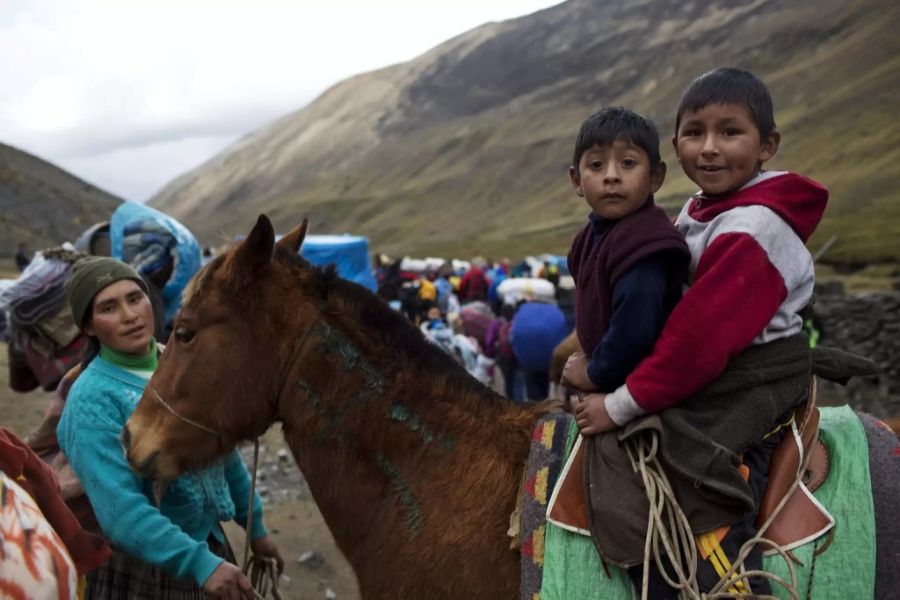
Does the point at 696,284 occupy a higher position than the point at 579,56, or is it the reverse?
the point at 579,56

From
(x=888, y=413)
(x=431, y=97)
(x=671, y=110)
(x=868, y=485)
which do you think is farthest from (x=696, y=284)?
(x=431, y=97)

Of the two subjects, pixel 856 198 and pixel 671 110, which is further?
pixel 671 110

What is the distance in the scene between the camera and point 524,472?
8.74 feet

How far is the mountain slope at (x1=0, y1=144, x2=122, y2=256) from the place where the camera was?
35688mm

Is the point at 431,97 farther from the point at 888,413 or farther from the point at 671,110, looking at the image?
the point at 888,413

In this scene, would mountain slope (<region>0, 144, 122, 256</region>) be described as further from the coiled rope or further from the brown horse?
the coiled rope

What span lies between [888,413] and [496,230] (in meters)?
73.2

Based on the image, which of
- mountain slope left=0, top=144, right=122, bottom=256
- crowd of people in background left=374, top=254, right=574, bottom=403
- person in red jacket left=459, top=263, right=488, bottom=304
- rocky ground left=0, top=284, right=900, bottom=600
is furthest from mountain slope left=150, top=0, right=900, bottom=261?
mountain slope left=0, top=144, right=122, bottom=256

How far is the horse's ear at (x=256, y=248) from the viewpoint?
2.70 metres

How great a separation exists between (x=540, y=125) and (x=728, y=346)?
11343cm

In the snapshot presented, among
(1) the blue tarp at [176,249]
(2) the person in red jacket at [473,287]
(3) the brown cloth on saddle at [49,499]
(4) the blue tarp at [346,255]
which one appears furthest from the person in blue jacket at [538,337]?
(4) the blue tarp at [346,255]

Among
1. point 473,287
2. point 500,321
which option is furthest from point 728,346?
point 473,287

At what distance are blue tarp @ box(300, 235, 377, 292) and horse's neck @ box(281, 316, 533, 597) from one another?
14349 millimetres

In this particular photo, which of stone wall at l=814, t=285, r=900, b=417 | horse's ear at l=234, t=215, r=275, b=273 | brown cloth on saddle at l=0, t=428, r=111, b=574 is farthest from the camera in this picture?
stone wall at l=814, t=285, r=900, b=417
